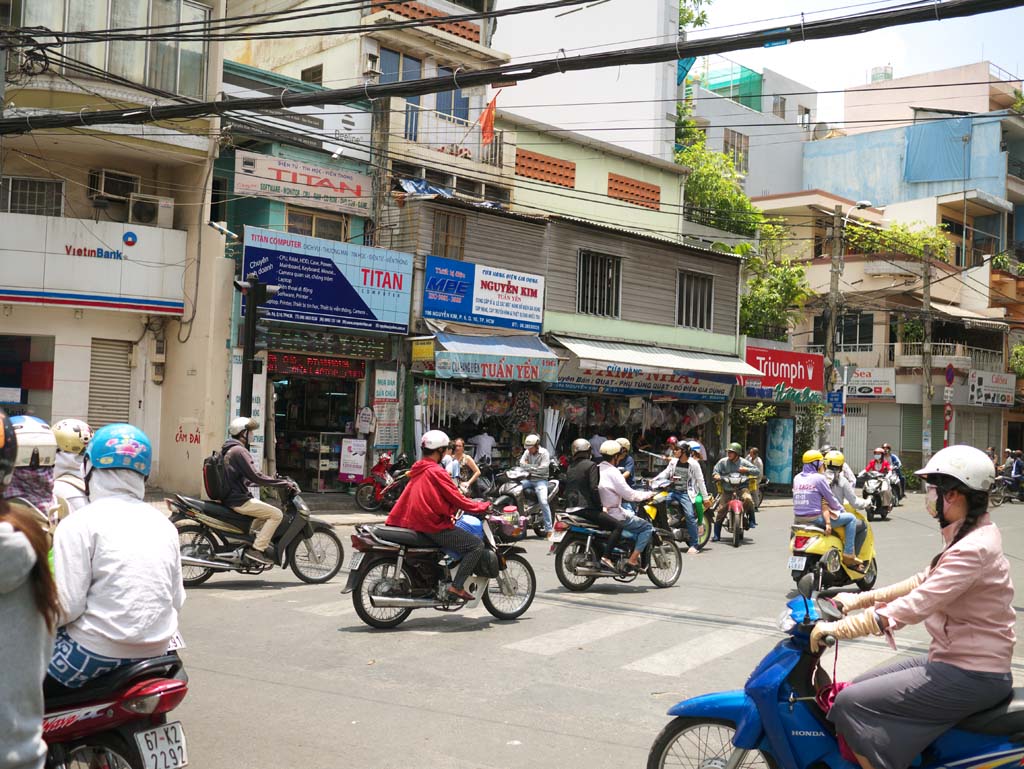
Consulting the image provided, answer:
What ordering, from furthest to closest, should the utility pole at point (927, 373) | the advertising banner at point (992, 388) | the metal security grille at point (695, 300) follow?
1. the advertising banner at point (992, 388)
2. the utility pole at point (927, 373)
3. the metal security grille at point (695, 300)

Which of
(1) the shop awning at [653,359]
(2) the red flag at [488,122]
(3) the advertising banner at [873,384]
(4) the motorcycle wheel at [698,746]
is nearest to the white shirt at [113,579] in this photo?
(4) the motorcycle wheel at [698,746]

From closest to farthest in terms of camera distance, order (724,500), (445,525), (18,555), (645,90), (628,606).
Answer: (18,555), (445,525), (628,606), (724,500), (645,90)

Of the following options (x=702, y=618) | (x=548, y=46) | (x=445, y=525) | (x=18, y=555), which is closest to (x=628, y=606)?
(x=702, y=618)

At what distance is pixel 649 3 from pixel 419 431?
20.6m

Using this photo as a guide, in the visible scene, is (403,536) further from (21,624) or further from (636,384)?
(636,384)

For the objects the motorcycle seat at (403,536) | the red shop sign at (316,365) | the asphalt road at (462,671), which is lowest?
the asphalt road at (462,671)

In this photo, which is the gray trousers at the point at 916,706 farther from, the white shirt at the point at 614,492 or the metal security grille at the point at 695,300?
the metal security grille at the point at 695,300

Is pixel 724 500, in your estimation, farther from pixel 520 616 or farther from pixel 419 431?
pixel 520 616

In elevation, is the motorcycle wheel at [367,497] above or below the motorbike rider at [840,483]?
below

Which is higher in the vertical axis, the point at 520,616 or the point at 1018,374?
the point at 1018,374

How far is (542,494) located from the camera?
1756cm

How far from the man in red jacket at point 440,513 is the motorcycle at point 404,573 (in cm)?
7

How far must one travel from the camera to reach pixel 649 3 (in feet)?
112

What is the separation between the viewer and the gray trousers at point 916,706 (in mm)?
3871
